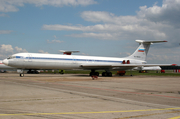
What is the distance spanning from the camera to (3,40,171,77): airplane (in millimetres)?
28391

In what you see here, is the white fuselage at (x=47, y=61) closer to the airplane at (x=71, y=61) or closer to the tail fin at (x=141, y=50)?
the airplane at (x=71, y=61)

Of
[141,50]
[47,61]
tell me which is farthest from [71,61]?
[141,50]

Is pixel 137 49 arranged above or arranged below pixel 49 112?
above

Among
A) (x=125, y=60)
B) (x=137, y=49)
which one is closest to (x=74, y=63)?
(x=125, y=60)

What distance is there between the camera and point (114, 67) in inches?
1411

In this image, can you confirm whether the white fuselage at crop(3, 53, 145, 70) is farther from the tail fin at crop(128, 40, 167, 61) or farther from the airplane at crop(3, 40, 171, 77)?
the tail fin at crop(128, 40, 167, 61)

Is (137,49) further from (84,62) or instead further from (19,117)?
(19,117)

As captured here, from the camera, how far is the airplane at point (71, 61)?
28.4 meters

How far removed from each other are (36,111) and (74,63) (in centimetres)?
2663

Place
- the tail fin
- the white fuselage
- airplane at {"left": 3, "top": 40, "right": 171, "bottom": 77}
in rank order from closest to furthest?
the white fuselage → airplane at {"left": 3, "top": 40, "right": 171, "bottom": 77} → the tail fin

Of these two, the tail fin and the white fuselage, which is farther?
the tail fin

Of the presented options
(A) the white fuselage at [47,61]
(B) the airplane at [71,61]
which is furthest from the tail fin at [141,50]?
(A) the white fuselage at [47,61]

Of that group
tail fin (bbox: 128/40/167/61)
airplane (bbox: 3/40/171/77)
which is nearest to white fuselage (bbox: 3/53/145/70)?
airplane (bbox: 3/40/171/77)

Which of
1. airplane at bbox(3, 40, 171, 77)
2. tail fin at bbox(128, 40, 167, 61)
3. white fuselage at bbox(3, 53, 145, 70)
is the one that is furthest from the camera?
tail fin at bbox(128, 40, 167, 61)
